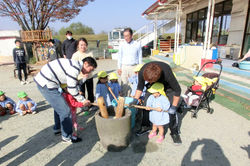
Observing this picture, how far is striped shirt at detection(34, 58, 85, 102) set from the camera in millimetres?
2268

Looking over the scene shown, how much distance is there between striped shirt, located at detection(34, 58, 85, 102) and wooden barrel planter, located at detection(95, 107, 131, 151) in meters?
0.56

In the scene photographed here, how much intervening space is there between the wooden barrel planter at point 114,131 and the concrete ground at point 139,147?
0.43ft

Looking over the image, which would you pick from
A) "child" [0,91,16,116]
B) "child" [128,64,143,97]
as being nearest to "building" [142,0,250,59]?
"child" [128,64,143,97]

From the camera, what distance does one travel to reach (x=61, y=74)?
2.35 metres

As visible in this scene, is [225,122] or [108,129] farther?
[225,122]

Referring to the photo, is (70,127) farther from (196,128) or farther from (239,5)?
(239,5)

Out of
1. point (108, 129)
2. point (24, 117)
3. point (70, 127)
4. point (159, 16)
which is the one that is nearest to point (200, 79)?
point (108, 129)

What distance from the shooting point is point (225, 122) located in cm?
326

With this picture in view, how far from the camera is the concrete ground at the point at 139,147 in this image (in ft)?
7.60

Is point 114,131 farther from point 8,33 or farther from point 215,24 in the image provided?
point 8,33

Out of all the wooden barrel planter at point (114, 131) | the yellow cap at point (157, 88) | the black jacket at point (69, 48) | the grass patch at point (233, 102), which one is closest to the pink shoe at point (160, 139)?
the wooden barrel planter at point (114, 131)

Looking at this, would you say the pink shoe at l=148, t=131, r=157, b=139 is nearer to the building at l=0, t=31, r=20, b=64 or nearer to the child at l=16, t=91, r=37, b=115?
the child at l=16, t=91, r=37, b=115

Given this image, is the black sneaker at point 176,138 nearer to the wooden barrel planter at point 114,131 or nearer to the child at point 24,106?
the wooden barrel planter at point 114,131

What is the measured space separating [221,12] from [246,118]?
7233mm
